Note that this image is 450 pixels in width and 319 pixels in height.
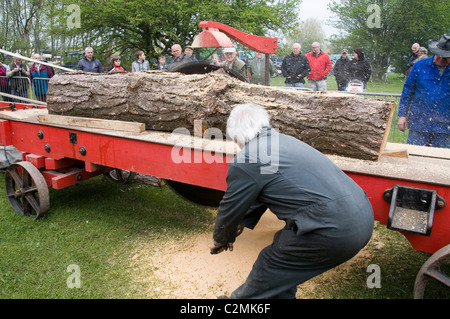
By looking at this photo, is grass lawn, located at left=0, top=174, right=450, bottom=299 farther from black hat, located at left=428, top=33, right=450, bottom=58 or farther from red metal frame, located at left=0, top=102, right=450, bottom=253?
black hat, located at left=428, top=33, right=450, bottom=58

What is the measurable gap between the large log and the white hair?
75 centimetres

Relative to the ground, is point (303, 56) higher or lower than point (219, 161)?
higher

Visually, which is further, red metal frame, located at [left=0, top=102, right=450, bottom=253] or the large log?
the large log

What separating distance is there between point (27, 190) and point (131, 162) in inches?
67.5

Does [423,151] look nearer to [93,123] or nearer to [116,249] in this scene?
[116,249]

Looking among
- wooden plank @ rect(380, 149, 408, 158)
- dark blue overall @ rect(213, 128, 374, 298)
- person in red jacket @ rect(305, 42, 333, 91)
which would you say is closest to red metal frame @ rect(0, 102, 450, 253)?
dark blue overall @ rect(213, 128, 374, 298)

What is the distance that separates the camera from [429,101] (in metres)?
4.07

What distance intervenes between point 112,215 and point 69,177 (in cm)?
66

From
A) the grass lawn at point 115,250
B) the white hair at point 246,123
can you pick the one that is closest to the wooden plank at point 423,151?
the grass lawn at point 115,250

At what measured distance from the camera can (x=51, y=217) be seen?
4.14 meters

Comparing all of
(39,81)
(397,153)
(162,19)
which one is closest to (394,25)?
(162,19)

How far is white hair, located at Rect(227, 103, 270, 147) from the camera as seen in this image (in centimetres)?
210
